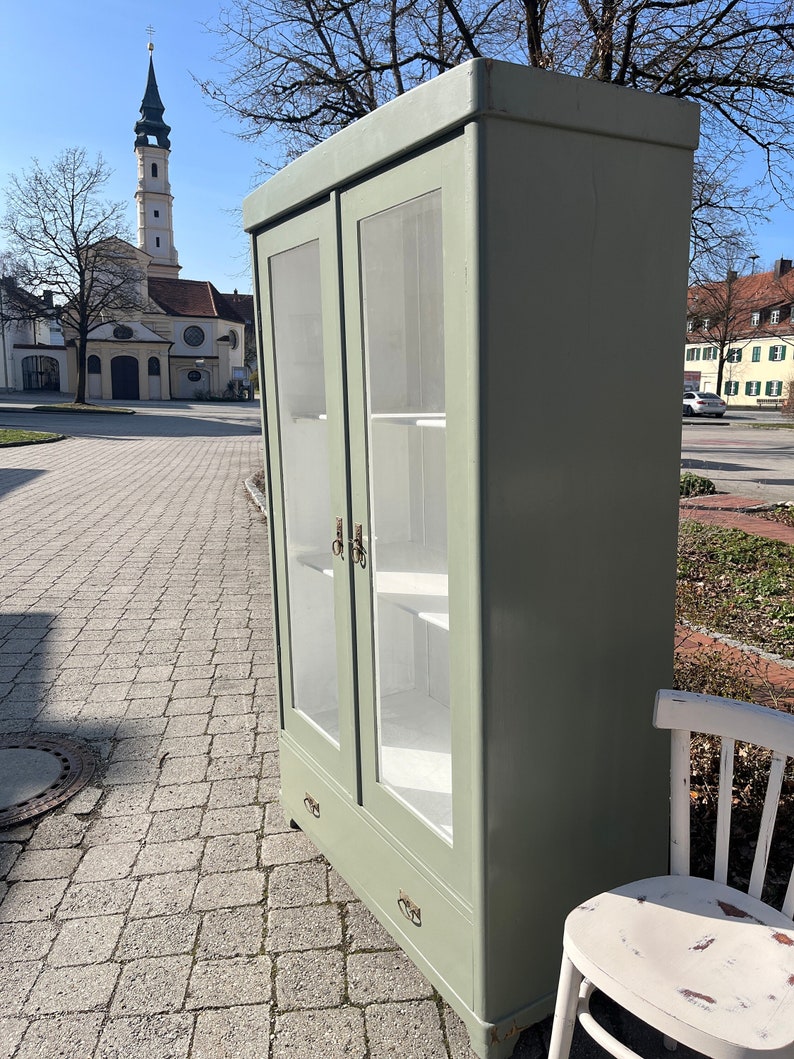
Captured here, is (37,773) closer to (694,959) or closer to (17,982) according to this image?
(17,982)

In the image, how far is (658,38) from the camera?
287 inches

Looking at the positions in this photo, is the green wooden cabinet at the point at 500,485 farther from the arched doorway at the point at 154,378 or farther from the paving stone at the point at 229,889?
the arched doorway at the point at 154,378

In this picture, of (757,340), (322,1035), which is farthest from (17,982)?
(757,340)

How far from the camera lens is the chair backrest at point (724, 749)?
1.86 meters

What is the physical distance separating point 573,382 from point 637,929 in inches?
49.8

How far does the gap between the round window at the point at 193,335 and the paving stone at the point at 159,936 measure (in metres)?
61.1

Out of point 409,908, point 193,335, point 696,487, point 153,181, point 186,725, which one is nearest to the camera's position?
point 409,908

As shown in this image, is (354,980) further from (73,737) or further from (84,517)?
(84,517)

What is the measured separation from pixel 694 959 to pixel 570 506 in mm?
1040

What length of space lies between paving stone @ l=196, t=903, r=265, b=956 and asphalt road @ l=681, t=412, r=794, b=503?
14.3 feet

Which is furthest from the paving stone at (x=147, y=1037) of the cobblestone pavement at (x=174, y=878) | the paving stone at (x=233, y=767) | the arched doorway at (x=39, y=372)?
the arched doorway at (x=39, y=372)

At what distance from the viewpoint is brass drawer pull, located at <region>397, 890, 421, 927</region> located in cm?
232

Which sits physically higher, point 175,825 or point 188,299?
point 188,299

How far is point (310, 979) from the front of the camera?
7.89 feet
